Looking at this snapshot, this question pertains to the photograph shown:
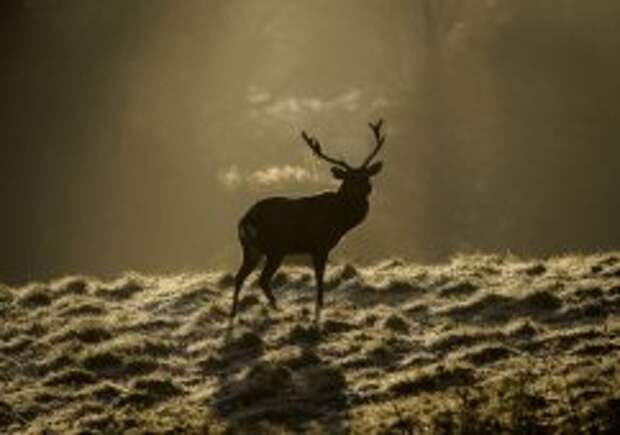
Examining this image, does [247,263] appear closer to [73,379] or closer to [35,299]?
[73,379]

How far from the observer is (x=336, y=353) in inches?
812

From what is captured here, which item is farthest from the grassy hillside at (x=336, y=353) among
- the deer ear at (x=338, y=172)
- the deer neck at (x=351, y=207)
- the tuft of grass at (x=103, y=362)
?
the deer ear at (x=338, y=172)

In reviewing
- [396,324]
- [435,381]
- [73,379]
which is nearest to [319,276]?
[396,324]

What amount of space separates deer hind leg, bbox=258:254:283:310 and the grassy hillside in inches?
8.6

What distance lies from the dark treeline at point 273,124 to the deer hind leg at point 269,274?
1361 inches

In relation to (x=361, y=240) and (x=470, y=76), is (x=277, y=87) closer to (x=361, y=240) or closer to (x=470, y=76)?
(x=470, y=76)

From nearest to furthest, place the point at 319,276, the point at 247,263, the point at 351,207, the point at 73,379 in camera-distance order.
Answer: the point at 73,379 → the point at 319,276 → the point at 351,207 → the point at 247,263

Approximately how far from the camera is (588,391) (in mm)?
16812

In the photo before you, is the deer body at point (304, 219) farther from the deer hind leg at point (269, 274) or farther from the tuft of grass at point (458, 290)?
the tuft of grass at point (458, 290)

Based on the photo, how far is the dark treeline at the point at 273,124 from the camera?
63.8m

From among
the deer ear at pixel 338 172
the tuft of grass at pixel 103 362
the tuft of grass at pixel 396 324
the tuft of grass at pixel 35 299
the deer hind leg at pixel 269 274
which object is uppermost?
the tuft of grass at pixel 35 299

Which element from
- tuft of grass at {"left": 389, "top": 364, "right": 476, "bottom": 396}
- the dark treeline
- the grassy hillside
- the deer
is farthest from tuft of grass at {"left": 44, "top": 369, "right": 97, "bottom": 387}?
the dark treeline

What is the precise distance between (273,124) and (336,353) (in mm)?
54108

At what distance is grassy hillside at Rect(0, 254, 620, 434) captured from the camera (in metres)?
17.2
